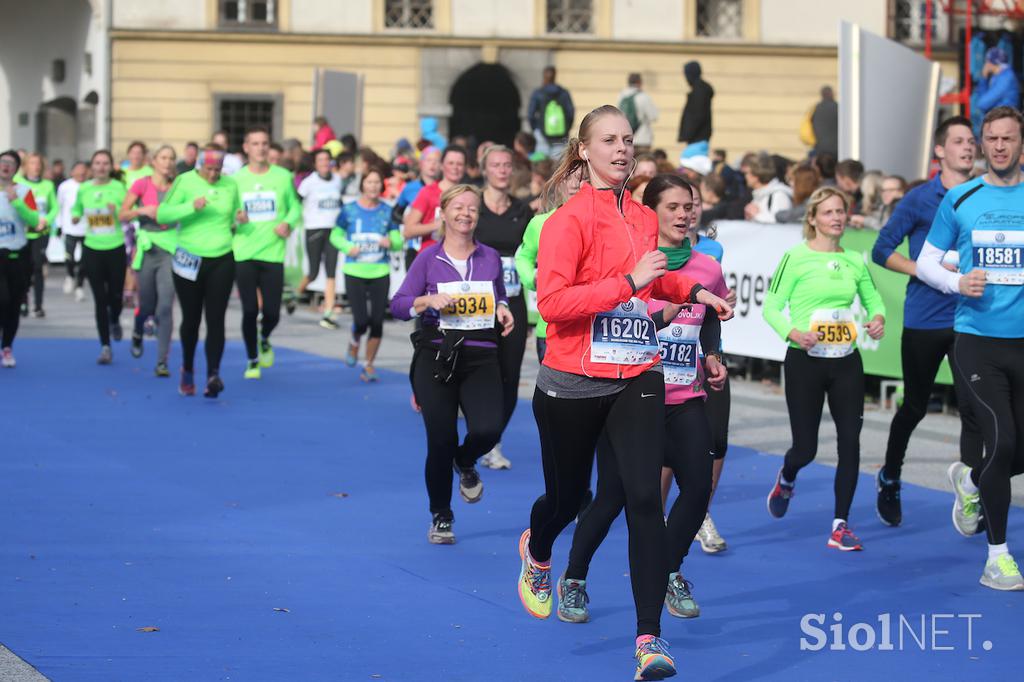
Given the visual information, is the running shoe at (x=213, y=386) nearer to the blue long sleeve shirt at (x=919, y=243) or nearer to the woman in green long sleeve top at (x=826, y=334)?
the woman in green long sleeve top at (x=826, y=334)

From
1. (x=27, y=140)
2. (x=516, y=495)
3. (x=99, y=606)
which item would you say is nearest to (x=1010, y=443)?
(x=516, y=495)

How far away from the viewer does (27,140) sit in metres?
42.0

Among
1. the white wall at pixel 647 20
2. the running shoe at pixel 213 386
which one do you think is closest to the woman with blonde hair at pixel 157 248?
the running shoe at pixel 213 386

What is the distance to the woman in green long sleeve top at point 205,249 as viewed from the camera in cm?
1395

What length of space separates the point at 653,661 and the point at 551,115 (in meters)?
19.8

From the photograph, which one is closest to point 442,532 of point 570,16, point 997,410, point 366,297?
point 997,410

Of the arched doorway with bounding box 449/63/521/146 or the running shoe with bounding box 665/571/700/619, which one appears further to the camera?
the arched doorway with bounding box 449/63/521/146

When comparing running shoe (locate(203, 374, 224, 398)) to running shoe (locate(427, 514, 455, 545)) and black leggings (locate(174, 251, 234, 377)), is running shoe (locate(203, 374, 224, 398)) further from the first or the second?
running shoe (locate(427, 514, 455, 545))

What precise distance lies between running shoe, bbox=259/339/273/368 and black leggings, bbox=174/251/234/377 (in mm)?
1760

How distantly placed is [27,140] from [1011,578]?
37.4m

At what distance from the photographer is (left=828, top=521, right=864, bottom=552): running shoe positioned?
8531 mm

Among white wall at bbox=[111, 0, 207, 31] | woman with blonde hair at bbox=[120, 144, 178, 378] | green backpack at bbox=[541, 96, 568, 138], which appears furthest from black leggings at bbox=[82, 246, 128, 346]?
white wall at bbox=[111, 0, 207, 31]

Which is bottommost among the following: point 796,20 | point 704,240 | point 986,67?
point 704,240

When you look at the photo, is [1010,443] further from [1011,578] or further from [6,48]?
[6,48]
